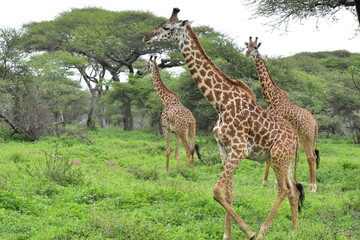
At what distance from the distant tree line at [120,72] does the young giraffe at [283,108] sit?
5.58m

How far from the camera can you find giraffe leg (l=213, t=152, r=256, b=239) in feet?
15.1

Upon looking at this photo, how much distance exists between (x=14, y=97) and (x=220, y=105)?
13.8 meters

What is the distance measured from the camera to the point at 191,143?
10711 millimetres

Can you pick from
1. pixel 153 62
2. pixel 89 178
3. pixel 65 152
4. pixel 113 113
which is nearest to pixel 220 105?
pixel 89 178

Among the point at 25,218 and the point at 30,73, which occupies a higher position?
the point at 30,73

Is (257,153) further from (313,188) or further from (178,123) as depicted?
(178,123)

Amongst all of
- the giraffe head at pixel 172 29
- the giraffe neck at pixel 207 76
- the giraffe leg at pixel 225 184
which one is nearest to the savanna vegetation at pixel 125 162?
the giraffe leg at pixel 225 184

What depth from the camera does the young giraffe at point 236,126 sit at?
4824 millimetres

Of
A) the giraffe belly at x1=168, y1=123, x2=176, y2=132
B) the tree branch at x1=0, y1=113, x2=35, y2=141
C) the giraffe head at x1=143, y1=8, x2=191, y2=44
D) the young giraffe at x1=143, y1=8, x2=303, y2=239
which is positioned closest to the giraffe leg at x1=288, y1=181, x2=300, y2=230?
the young giraffe at x1=143, y1=8, x2=303, y2=239

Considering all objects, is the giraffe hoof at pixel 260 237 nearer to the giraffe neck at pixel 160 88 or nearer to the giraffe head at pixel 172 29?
the giraffe head at pixel 172 29

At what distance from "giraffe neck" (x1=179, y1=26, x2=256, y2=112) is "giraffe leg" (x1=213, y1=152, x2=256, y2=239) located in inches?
25.8

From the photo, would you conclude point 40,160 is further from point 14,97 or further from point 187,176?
point 14,97

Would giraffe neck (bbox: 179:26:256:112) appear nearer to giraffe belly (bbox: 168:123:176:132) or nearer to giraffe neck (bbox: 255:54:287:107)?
giraffe neck (bbox: 255:54:287:107)

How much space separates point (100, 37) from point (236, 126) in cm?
2127
